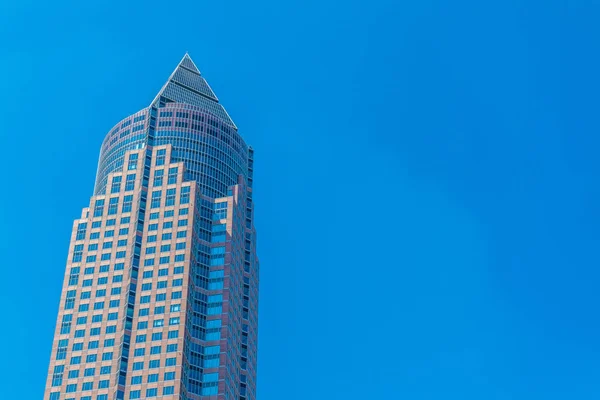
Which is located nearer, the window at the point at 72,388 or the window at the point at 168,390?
the window at the point at 168,390

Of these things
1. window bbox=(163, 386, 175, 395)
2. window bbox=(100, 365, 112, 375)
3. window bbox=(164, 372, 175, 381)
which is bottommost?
window bbox=(163, 386, 175, 395)

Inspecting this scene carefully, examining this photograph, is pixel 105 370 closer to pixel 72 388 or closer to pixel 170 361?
pixel 72 388

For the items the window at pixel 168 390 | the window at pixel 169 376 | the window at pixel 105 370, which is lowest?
the window at pixel 168 390

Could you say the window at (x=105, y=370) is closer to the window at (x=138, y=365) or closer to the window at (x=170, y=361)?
the window at (x=138, y=365)

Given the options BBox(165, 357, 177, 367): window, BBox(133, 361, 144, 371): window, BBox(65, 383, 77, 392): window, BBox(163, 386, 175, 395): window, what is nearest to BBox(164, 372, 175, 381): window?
BBox(163, 386, 175, 395): window

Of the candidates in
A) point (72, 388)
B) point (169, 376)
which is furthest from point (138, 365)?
point (72, 388)

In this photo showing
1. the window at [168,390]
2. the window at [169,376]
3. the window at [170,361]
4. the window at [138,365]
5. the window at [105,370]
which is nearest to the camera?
the window at [168,390]

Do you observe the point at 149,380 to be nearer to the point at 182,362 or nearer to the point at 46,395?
the point at 182,362

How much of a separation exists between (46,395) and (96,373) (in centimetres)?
1053

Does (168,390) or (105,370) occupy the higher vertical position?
(105,370)

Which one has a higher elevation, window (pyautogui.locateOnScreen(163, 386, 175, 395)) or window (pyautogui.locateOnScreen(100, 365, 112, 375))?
window (pyautogui.locateOnScreen(100, 365, 112, 375))

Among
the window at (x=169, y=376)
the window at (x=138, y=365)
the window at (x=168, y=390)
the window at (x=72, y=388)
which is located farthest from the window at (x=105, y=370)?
the window at (x=168, y=390)

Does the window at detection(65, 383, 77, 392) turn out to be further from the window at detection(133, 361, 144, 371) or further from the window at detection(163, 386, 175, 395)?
the window at detection(163, 386, 175, 395)

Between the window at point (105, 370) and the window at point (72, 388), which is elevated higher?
the window at point (105, 370)
